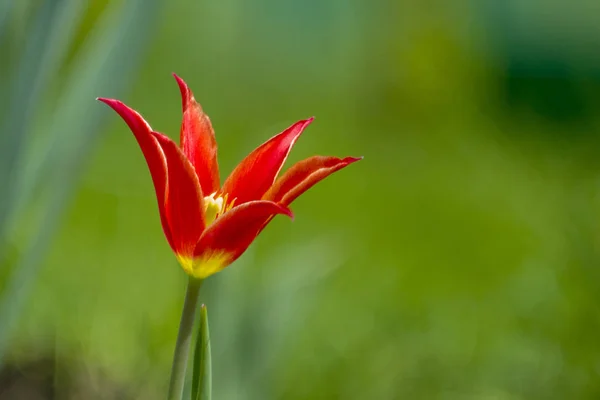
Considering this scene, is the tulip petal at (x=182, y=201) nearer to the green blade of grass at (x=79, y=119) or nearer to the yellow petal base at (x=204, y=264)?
the yellow petal base at (x=204, y=264)

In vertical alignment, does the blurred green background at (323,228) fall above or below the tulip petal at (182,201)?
below

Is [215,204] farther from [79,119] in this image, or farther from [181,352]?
[79,119]

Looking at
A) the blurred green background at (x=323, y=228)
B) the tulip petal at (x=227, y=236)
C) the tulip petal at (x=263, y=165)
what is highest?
the tulip petal at (x=263, y=165)

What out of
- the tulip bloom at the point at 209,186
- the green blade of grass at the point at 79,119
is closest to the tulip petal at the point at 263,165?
the tulip bloom at the point at 209,186

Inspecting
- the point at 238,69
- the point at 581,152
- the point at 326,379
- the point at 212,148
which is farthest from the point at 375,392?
the point at 238,69

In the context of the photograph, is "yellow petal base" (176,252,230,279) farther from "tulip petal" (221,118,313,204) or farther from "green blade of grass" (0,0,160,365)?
"green blade of grass" (0,0,160,365)

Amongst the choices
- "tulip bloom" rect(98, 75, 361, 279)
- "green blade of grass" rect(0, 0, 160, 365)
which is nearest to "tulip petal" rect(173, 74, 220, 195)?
"tulip bloom" rect(98, 75, 361, 279)

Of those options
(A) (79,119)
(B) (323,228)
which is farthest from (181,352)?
(B) (323,228)
